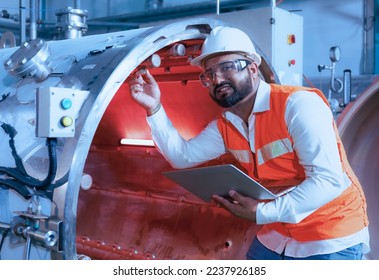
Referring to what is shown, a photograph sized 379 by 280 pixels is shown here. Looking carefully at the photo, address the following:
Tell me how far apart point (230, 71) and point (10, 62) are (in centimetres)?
77

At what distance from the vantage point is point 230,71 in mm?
1831

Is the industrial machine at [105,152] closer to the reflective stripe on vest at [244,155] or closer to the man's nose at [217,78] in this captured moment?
the man's nose at [217,78]

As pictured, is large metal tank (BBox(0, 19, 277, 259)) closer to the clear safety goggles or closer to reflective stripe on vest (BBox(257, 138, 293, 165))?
the clear safety goggles

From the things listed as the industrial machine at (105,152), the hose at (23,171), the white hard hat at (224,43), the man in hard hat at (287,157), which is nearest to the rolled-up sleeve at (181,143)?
the man in hard hat at (287,157)

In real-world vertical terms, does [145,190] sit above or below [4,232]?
below

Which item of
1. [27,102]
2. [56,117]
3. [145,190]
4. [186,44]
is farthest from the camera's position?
[145,190]

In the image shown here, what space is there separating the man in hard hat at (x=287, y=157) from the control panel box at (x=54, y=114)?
59 cm

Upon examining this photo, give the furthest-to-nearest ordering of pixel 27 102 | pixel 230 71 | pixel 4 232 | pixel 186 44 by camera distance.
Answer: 1. pixel 186 44
2. pixel 230 71
3. pixel 27 102
4. pixel 4 232

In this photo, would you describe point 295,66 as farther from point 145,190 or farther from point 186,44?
point 145,190

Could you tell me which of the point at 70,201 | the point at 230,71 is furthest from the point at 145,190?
the point at 70,201

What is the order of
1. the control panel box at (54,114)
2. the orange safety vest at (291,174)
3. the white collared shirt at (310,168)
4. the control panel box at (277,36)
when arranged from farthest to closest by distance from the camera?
1. the control panel box at (277,36)
2. the orange safety vest at (291,174)
3. the white collared shirt at (310,168)
4. the control panel box at (54,114)

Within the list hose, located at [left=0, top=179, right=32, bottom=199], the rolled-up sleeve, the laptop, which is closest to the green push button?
hose, located at [left=0, top=179, right=32, bottom=199]

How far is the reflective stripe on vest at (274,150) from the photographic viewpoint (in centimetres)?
180

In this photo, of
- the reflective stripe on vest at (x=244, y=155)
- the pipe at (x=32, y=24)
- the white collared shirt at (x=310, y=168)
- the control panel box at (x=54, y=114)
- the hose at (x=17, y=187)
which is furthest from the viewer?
the pipe at (x=32, y=24)
